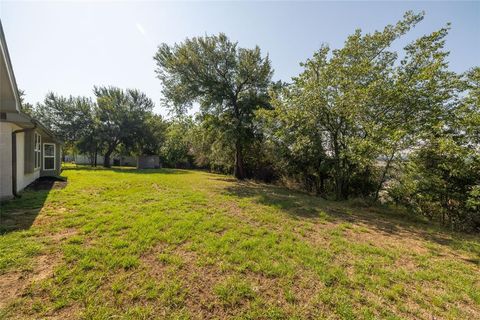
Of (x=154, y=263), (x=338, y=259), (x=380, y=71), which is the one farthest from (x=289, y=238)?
(x=380, y=71)

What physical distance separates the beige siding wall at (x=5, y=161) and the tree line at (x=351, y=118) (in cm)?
871

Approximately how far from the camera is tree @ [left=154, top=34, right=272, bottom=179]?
12.5 metres

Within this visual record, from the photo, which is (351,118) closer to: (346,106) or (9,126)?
(346,106)

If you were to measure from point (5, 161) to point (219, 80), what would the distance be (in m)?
10.7

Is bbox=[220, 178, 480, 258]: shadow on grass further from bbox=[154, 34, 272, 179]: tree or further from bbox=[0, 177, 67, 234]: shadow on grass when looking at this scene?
bbox=[154, 34, 272, 179]: tree

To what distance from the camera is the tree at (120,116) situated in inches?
872

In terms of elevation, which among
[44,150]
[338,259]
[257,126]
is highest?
[257,126]

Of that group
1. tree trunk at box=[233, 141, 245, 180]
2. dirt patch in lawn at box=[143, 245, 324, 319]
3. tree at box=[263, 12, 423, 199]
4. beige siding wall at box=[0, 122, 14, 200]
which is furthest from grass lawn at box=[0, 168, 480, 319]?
tree trunk at box=[233, 141, 245, 180]

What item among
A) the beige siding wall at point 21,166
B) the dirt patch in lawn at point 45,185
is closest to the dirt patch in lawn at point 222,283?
the beige siding wall at point 21,166

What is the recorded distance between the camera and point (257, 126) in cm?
1322

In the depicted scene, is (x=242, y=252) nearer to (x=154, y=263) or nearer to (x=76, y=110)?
(x=154, y=263)

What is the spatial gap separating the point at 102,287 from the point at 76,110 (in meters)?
26.9

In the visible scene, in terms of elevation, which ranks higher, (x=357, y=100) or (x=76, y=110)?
(x=76, y=110)

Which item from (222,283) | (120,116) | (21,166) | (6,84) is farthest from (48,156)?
(222,283)
